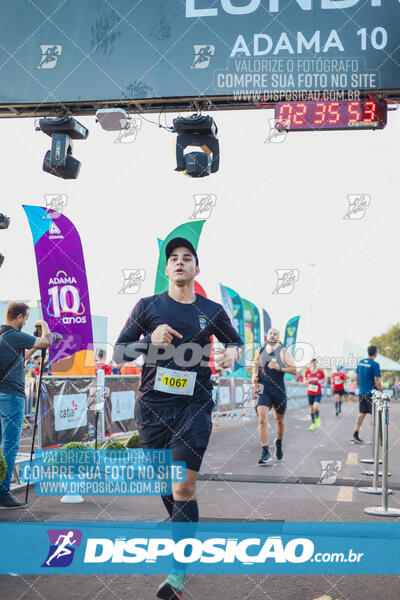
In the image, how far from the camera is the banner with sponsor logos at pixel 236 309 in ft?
76.1

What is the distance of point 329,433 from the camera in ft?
55.4

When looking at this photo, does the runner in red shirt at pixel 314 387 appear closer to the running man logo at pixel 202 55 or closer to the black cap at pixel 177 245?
the running man logo at pixel 202 55

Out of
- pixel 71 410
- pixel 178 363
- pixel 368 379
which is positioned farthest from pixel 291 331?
pixel 178 363

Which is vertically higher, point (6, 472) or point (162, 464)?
point (162, 464)

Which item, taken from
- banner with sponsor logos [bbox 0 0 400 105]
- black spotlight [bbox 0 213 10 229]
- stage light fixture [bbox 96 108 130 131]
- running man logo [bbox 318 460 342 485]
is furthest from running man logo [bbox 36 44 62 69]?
running man logo [bbox 318 460 342 485]

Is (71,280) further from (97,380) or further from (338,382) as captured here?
(338,382)

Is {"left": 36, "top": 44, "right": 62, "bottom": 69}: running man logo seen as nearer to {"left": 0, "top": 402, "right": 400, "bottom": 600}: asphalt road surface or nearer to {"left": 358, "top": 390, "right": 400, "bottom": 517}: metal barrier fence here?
{"left": 0, "top": 402, "right": 400, "bottom": 600}: asphalt road surface

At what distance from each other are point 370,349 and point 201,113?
19.3 feet

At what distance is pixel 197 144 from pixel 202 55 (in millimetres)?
1130

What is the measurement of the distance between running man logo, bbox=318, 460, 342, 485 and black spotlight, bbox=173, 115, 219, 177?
13.8 feet

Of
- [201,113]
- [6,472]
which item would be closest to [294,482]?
[6,472]

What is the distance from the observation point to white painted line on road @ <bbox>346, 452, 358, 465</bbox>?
35.3 ft

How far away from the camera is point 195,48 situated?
8.93m

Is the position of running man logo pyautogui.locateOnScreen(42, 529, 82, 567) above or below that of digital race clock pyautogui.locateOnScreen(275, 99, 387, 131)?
below
